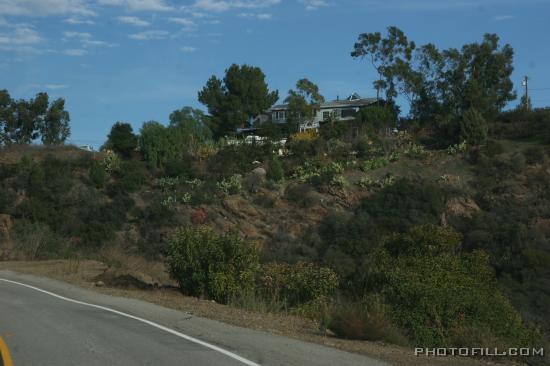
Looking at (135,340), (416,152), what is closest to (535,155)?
(416,152)

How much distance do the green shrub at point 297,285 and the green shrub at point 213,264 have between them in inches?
22.0

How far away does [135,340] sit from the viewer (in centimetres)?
1087

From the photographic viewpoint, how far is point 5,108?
61.7 m

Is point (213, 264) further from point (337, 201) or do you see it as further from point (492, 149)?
point (492, 149)

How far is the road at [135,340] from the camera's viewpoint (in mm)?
9422

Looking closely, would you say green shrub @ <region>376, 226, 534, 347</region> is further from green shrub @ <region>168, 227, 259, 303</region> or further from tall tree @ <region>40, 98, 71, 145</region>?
tall tree @ <region>40, 98, 71, 145</region>

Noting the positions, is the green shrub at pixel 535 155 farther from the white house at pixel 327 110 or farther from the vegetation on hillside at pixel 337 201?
the white house at pixel 327 110

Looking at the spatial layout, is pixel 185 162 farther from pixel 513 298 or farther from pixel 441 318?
pixel 441 318

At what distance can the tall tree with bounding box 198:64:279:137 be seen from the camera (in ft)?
240

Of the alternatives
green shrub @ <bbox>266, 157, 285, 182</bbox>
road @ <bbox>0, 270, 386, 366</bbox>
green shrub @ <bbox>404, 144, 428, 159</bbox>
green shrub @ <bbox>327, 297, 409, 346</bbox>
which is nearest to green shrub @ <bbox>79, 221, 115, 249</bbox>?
Result: green shrub @ <bbox>266, 157, 285, 182</bbox>

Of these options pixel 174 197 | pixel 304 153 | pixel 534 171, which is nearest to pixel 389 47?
pixel 304 153

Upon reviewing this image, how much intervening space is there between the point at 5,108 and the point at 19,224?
21796mm

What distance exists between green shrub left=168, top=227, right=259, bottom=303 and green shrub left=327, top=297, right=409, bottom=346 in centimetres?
554

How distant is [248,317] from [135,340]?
14.6 ft
